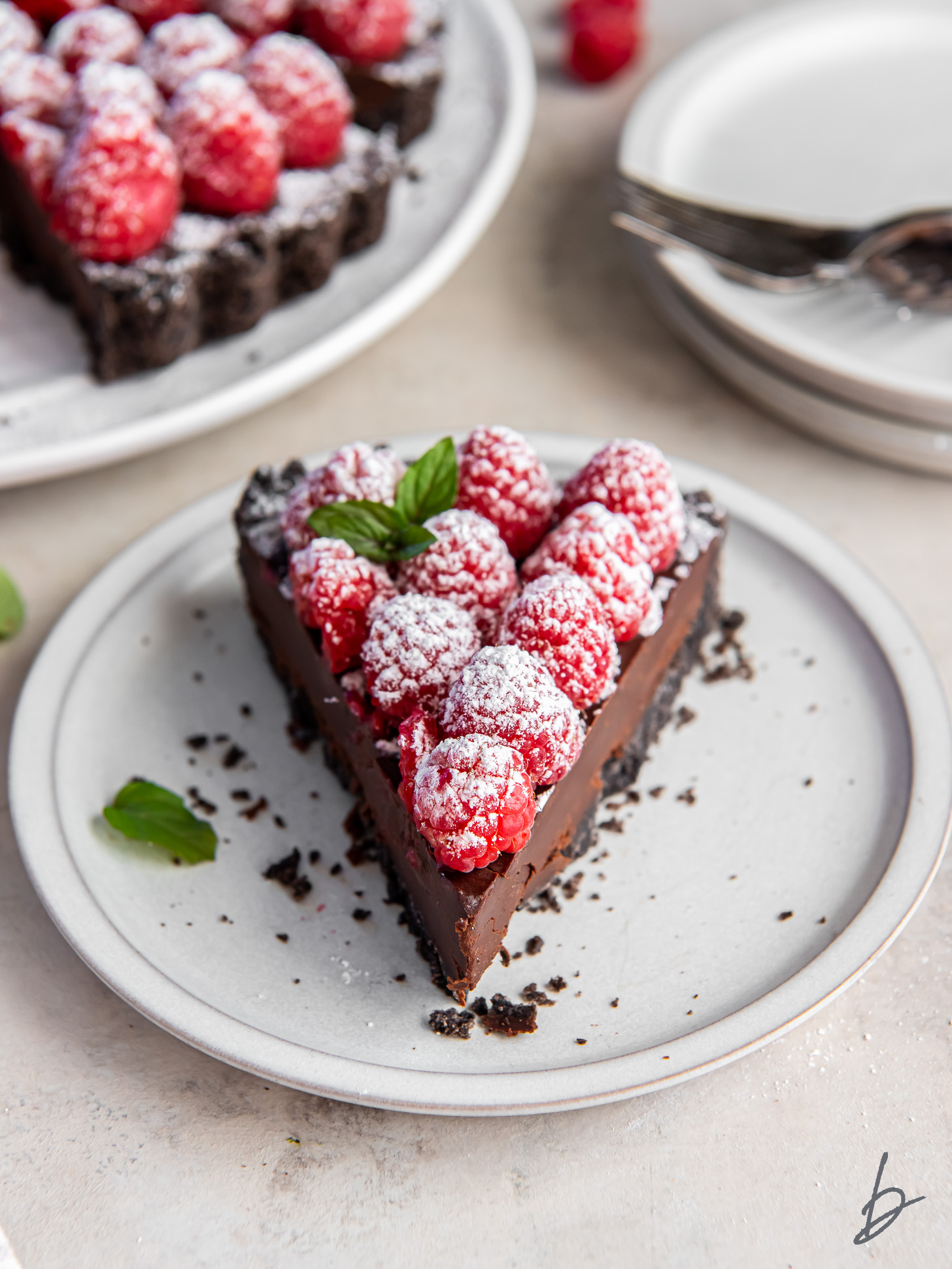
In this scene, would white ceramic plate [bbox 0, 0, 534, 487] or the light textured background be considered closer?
the light textured background

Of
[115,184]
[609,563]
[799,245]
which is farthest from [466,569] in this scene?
[799,245]

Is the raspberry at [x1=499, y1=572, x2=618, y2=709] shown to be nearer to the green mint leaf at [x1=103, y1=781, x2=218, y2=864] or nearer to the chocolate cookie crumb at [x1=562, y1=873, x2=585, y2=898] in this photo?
the chocolate cookie crumb at [x1=562, y1=873, x2=585, y2=898]

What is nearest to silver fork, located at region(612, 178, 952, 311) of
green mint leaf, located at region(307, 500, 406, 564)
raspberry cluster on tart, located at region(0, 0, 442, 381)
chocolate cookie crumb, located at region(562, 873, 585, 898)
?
raspberry cluster on tart, located at region(0, 0, 442, 381)

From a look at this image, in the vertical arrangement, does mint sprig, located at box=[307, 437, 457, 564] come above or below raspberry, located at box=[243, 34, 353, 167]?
below

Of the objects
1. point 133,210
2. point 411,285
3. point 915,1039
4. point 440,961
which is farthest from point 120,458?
point 915,1039

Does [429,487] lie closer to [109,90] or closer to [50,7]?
[109,90]

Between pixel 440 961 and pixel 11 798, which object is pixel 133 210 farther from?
pixel 440 961
